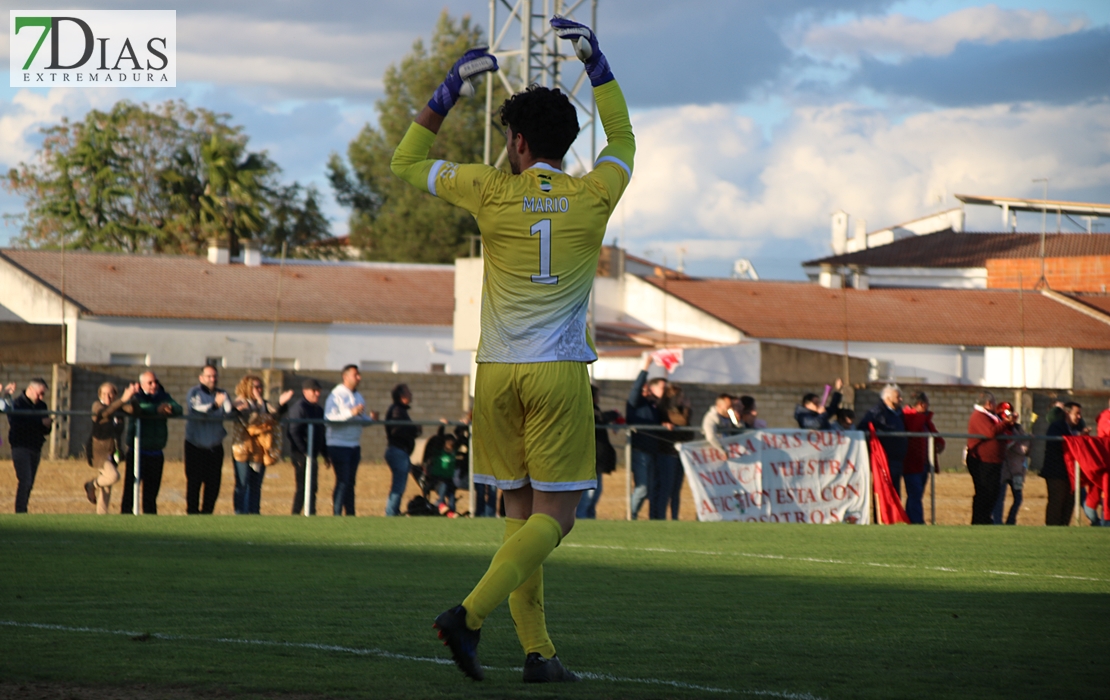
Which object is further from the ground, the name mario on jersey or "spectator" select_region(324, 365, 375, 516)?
the name mario on jersey

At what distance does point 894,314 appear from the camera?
52.1 metres

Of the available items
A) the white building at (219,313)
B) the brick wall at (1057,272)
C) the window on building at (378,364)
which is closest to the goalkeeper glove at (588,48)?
the white building at (219,313)

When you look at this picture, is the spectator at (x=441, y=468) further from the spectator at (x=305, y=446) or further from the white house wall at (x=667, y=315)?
the white house wall at (x=667, y=315)

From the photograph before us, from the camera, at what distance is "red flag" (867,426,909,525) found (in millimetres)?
16391

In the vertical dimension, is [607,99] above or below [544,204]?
→ above

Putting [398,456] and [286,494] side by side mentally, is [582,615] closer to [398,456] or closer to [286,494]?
[398,456]

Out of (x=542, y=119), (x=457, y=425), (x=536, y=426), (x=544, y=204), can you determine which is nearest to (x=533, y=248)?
(x=544, y=204)

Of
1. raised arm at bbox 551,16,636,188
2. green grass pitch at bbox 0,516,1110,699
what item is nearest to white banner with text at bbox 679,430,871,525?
green grass pitch at bbox 0,516,1110,699

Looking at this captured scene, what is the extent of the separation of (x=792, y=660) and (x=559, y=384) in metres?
1.68

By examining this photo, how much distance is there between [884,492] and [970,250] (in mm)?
54653

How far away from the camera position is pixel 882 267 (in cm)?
6581

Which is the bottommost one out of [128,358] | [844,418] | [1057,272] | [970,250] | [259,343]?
[844,418]

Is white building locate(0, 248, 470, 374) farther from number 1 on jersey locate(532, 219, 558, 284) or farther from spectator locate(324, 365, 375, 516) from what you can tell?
number 1 on jersey locate(532, 219, 558, 284)

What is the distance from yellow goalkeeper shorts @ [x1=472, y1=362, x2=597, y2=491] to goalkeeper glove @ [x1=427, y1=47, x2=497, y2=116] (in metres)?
1.01
